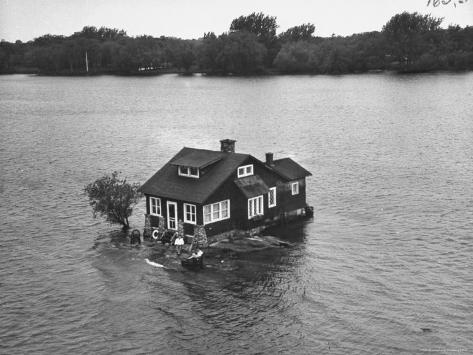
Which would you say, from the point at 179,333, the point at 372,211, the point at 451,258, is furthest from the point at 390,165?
the point at 179,333

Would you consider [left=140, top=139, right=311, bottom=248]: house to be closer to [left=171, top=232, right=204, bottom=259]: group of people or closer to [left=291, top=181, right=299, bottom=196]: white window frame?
[left=171, top=232, right=204, bottom=259]: group of people

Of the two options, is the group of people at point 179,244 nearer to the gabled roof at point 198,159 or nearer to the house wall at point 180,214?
the house wall at point 180,214

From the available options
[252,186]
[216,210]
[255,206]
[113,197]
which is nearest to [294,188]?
[255,206]

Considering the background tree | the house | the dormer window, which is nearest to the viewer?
the house

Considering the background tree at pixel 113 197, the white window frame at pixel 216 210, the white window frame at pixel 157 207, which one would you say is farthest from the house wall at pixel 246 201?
the background tree at pixel 113 197

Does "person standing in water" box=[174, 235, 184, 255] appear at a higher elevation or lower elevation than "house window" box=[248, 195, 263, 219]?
lower

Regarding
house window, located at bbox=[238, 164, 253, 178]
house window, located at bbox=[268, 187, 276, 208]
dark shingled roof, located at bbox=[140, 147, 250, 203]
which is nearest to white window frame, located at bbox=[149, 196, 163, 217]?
dark shingled roof, located at bbox=[140, 147, 250, 203]

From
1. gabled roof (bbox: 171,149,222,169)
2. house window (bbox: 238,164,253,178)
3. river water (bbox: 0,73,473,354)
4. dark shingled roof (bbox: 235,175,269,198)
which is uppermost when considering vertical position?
gabled roof (bbox: 171,149,222,169)

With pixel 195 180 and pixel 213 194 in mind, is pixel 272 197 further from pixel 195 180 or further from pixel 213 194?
pixel 213 194
